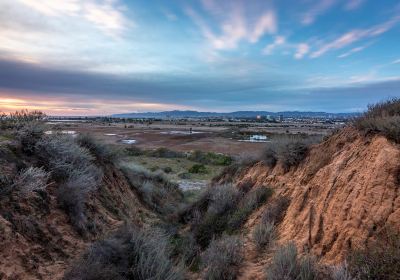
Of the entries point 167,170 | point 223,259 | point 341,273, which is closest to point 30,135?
point 223,259

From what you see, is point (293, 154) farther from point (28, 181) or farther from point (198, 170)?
point (198, 170)

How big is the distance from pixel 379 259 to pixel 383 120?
3.23 m

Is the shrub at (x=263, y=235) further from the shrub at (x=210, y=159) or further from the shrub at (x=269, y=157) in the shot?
the shrub at (x=210, y=159)

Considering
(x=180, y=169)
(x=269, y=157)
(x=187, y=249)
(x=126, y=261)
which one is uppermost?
(x=269, y=157)

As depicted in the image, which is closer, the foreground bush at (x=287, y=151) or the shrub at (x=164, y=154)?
the foreground bush at (x=287, y=151)

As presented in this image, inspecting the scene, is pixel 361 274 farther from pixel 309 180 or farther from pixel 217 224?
pixel 217 224

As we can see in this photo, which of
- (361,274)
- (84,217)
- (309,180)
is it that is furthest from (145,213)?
(361,274)

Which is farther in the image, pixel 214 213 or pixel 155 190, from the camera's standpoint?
pixel 155 190

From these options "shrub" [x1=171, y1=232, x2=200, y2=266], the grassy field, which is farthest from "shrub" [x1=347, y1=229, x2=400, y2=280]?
the grassy field

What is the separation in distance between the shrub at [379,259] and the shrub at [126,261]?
3003 mm

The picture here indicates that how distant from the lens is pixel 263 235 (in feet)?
27.1

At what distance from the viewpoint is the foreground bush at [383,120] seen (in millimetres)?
7367

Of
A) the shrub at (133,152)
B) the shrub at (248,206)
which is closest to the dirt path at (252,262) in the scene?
the shrub at (248,206)

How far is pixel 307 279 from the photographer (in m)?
5.91
